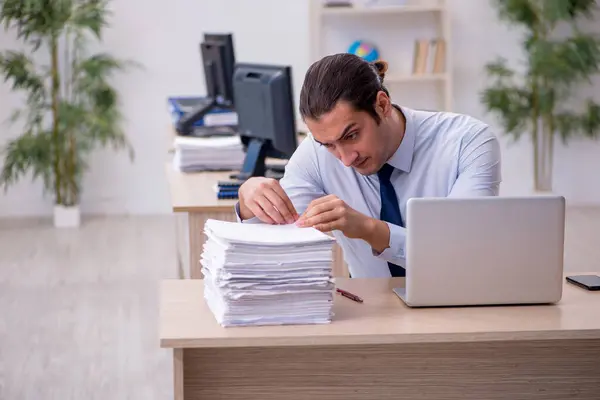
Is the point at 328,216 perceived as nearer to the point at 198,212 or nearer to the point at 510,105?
the point at 198,212

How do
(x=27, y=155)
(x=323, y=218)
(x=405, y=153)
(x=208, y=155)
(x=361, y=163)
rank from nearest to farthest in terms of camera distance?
(x=323, y=218) < (x=361, y=163) < (x=405, y=153) < (x=208, y=155) < (x=27, y=155)

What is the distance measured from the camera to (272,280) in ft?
6.34

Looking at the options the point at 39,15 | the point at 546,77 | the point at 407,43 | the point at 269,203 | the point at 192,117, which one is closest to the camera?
the point at 269,203

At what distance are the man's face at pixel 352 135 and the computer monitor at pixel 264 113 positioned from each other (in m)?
1.32

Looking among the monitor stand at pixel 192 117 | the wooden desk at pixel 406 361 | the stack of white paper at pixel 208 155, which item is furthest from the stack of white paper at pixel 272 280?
A: the monitor stand at pixel 192 117

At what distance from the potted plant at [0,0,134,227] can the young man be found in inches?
159

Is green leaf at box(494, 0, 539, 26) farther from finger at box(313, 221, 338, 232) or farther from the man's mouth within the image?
finger at box(313, 221, 338, 232)

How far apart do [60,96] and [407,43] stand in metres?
2.51

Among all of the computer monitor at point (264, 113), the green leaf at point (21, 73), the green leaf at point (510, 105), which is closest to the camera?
the computer monitor at point (264, 113)

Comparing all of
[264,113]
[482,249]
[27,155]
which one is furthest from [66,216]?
[482,249]

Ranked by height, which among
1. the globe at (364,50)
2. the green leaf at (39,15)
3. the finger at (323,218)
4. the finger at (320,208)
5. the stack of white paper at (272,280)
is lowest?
the stack of white paper at (272,280)

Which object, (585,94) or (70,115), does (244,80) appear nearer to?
(70,115)

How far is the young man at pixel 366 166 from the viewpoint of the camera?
87.7 inches

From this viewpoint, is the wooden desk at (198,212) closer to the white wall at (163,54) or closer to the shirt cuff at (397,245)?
the shirt cuff at (397,245)
